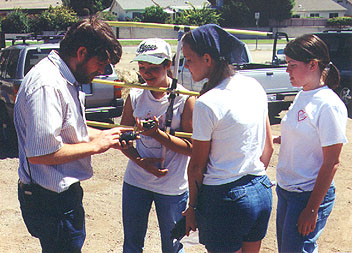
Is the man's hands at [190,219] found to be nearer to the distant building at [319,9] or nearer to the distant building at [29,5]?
the distant building at [29,5]

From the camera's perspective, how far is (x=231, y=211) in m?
2.26

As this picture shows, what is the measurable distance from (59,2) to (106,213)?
7305cm

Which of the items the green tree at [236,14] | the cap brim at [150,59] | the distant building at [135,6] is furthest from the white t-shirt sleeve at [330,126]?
the distant building at [135,6]

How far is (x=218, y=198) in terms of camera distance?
2291mm

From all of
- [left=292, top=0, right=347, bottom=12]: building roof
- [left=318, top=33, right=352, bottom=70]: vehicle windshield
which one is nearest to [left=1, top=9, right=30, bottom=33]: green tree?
[left=318, top=33, right=352, bottom=70]: vehicle windshield

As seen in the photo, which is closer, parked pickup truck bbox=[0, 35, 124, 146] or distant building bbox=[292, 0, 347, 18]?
parked pickup truck bbox=[0, 35, 124, 146]

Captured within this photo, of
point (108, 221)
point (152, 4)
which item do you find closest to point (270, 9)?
point (152, 4)

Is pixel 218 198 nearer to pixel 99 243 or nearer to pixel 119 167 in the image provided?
pixel 99 243

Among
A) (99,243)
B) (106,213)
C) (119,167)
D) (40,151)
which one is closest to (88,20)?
(40,151)

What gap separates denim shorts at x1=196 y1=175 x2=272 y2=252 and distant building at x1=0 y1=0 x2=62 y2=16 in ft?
235

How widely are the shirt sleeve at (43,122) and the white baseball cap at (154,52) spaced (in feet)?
2.84

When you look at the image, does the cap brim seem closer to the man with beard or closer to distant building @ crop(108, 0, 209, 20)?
the man with beard

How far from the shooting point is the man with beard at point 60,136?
85.0 inches

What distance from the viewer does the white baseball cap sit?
2885 mm
